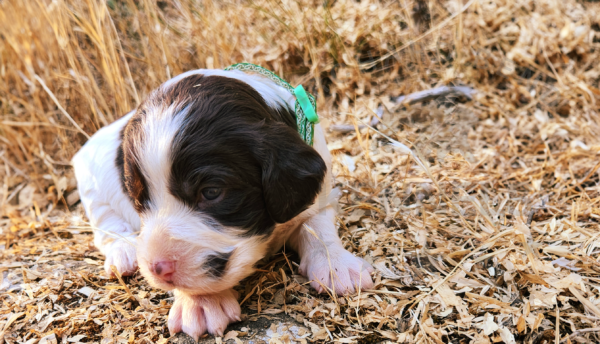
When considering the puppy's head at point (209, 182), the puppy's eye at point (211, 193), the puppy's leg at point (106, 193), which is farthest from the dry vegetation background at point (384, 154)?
the puppy's eye at point (211, 193)

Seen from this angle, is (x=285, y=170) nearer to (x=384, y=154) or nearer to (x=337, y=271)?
(x=337, y=271)

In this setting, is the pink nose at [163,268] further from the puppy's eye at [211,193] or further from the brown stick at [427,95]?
the brown stick at [427,95]

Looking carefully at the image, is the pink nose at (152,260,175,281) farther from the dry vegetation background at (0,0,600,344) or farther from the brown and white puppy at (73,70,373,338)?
the dry vegetation background at (0,0,600,344)

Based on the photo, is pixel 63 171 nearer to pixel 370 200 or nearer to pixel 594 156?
pixel 370 200

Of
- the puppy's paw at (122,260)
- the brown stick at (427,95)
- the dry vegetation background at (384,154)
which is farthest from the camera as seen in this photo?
the brown stick at (427,95)

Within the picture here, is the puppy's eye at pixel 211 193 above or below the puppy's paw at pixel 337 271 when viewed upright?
above

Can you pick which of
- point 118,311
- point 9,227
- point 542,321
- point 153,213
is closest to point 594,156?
point 542,321

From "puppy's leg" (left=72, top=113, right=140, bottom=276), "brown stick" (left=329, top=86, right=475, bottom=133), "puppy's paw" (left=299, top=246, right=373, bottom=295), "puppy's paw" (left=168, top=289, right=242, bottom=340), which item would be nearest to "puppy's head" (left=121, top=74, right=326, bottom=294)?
"puppy's paw" (left=168, top=289, right=242, bottom=340)

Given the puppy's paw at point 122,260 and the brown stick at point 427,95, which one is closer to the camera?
the puppy's paw at point 122,260
